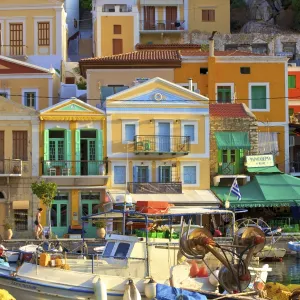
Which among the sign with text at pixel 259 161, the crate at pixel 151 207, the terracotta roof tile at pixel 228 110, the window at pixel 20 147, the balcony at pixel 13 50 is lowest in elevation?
the crate at pixel 151 207

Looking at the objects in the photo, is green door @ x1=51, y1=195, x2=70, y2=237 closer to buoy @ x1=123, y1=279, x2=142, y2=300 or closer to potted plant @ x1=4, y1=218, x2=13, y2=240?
potted plant @ x1=4, y1=218, x2=13, y2=240

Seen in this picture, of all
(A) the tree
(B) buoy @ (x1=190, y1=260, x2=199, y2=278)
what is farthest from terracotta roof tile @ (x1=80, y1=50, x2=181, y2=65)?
(B) buoy @ (x1=190, y1=260, x2=199, y2=278)

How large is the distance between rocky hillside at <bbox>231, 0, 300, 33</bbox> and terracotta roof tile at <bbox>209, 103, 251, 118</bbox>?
986 inches

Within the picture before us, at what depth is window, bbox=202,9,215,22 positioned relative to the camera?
77438mm

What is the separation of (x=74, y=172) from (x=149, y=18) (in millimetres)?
28277

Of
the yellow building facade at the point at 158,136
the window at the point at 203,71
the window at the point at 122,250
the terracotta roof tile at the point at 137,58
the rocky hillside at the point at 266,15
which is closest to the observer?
the window at the point at 122,250

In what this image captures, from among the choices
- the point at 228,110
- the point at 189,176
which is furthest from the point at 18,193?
the point at 228,110

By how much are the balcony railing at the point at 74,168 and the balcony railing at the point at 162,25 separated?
26.2 meters

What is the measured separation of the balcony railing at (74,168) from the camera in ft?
166

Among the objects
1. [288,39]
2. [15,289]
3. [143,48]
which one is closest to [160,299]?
[15,289]

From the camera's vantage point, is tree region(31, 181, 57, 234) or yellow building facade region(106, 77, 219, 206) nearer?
tree region(31, 181, 57, 234)

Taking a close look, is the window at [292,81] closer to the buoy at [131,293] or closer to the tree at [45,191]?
the tree at [45,191]

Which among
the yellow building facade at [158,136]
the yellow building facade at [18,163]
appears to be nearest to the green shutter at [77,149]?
the yellow building facade at [158,136]

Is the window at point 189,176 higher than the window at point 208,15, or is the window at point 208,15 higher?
the window at point 208,15
